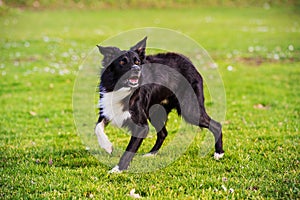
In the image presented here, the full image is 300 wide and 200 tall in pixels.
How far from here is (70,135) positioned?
24.2 ft

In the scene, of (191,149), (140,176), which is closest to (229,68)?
(191,149)

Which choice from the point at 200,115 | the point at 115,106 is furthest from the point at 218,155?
the point at 115,106

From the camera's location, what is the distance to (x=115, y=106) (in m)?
5.64

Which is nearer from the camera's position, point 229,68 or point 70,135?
point 70,135

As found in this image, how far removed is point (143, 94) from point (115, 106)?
455 mm

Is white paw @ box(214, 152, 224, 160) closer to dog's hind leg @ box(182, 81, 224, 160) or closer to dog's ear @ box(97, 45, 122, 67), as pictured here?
dog's hind leg @ box(182, 81, 224, 160)

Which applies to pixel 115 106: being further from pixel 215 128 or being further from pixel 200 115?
pixel 215 128

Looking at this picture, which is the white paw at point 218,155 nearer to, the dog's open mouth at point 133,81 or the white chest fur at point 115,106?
the white chest fur at point 115,106

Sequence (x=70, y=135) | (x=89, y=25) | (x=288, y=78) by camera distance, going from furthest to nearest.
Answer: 1. (x=89, y=25)
2. (x=288, y=78)
3. (x=70, y=135)

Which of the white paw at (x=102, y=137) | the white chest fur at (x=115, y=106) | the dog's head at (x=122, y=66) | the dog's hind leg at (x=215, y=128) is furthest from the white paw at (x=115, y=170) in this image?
the dog's hind leg at (x=215, y=128)

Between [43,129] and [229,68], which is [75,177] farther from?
[229,68]

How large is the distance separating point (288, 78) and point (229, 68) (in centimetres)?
227

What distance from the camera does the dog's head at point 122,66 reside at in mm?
5418

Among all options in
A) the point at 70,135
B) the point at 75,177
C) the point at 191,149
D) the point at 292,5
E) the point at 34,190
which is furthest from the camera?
the point at 292,5
